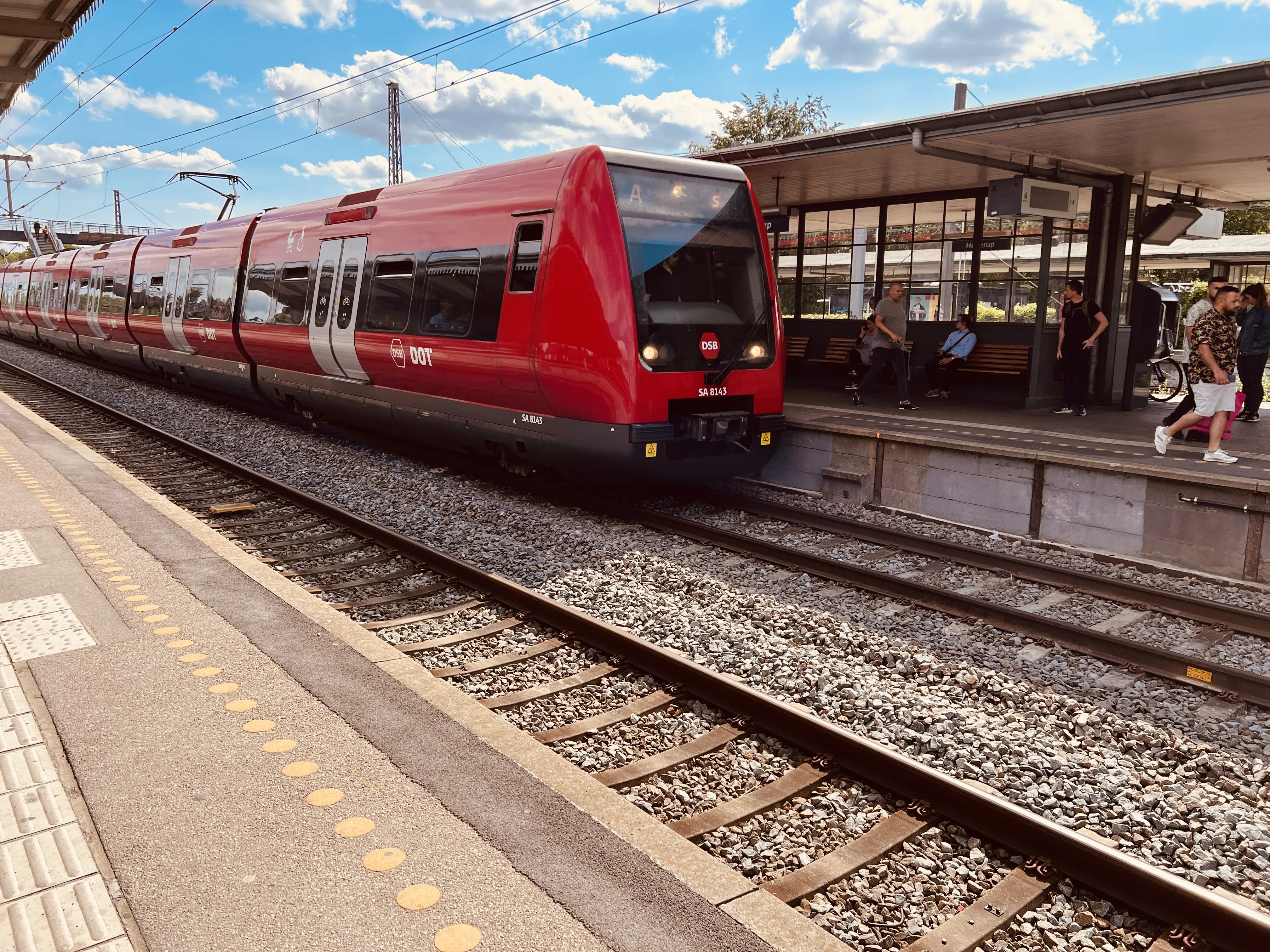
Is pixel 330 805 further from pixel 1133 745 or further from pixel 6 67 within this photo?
pixel 6 67

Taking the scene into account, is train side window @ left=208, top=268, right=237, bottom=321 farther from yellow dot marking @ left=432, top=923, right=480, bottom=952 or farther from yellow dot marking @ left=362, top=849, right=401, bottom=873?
yellow dot marking @ left=432, top=923, right=480, bottom=952

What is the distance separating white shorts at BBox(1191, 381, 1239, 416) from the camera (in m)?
8.38

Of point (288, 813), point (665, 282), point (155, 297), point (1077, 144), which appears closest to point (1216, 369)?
point (1077, 144)

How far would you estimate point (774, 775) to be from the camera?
3.94 metres

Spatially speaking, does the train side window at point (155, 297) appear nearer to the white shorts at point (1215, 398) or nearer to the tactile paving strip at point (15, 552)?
the tactile paving strip at point (15, 552)

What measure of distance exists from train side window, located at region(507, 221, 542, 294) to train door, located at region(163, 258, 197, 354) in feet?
35.0

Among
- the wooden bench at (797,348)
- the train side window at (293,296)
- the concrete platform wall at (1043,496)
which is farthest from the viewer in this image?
the wooden bench at (797,348)

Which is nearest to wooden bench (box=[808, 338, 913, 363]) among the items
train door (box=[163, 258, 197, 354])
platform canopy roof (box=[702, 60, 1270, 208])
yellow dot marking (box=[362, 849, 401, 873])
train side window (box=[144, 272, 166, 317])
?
platform canopy roof (box=[702, 60, 1270, 208])

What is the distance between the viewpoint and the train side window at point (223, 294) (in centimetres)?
Answer: 1482

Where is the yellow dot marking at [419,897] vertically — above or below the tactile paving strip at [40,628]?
below

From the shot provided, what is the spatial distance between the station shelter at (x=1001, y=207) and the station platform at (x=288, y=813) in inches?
319

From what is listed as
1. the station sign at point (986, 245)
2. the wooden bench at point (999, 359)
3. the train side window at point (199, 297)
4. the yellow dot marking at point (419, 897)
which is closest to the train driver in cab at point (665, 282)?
the yellow dot marking at point (419, 897)

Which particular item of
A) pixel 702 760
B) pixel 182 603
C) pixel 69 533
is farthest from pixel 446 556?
pixel 702 760

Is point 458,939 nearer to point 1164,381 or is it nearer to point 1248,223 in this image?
point 1164,381
